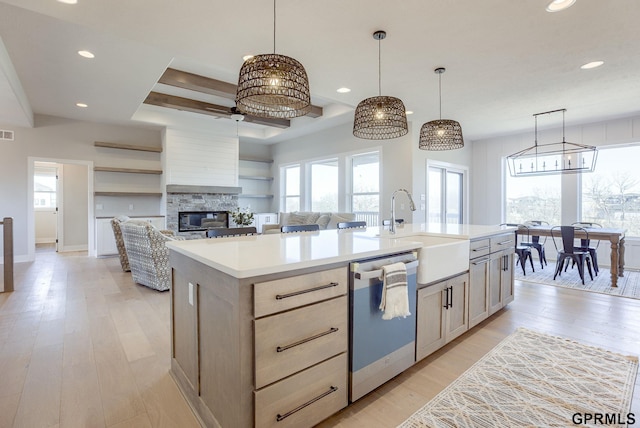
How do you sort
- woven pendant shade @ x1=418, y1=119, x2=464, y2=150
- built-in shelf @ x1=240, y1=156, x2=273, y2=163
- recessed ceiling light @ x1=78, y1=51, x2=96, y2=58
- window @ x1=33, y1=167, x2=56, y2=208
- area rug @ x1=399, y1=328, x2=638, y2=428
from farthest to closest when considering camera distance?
1. built-in shelf @ x1=240, y1=156, x2=273, y2=163
2. window @ x1=33, y1=167, x2=56, y2=208
3. recessed ceiling light @ x1=78, y1=51, x2=96, y2=58
4. woven pendant shade @ x1=418, y1=119, x2=464, y2=150
5. area rug @ x1=399, y1=328, x2=638, y2=428

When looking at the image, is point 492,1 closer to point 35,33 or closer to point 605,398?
point 605,398

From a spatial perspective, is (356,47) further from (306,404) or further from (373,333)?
(306,404)

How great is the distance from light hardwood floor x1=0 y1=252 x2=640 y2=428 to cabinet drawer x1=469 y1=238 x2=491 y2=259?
0.75 m

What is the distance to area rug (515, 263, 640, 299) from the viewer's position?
4332mm

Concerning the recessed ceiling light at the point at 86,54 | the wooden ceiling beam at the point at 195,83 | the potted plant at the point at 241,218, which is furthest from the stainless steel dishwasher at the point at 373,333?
the potted plant at the point at 241,218

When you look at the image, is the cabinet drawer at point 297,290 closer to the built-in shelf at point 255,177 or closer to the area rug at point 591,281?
the area rug at point 591,281

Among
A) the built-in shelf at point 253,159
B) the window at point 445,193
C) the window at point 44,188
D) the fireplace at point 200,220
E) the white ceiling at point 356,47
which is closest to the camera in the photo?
the white ceiling at point 356,47

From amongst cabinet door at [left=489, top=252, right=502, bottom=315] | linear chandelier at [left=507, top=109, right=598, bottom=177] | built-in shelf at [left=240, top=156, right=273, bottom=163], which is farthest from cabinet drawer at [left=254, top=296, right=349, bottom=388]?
built-in shelf at [left=240, top=156, right=273, bottom=163]

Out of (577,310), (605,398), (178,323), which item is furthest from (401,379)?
(577,310)

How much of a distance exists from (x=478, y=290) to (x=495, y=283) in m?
0.49

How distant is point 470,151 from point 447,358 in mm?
6506

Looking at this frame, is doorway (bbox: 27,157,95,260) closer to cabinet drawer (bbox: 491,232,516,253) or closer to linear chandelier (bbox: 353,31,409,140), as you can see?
linear chandelier (bbox: 353,31,409,140)

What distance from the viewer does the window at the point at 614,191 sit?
5.79 m

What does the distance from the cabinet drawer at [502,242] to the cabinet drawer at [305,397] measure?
2294 millimetres
